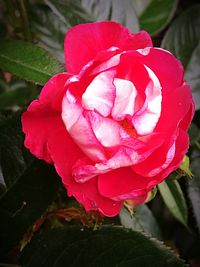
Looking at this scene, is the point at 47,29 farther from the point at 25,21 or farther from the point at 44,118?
the point at 44,118

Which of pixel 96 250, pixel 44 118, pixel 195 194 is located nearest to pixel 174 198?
pixel 195 194

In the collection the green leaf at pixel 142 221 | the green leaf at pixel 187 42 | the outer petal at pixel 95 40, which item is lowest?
the green leaf at pixel 142 221

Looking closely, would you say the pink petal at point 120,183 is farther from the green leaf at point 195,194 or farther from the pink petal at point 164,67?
the green leaf at point 195,194

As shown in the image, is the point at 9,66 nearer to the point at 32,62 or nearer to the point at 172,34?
the point at 32,62

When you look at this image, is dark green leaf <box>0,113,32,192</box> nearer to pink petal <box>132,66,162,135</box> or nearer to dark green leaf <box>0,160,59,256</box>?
dark green leaf <box>0,160,59,256</box>

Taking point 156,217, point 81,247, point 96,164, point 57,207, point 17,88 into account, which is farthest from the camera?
point 17,88

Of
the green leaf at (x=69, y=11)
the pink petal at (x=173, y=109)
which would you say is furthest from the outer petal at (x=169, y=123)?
the green leaf at (x=69, y=11)

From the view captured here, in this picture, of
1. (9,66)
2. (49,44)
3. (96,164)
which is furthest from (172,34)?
(96,164)
